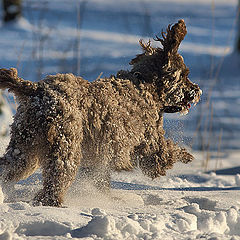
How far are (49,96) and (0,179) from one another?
877 mm

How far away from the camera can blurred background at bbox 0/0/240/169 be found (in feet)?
29.5

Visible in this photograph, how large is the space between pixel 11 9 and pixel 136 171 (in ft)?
35.4

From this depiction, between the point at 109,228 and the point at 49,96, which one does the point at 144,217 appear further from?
the point at 49,96

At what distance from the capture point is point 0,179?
164 inches

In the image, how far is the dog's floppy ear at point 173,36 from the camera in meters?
4.85

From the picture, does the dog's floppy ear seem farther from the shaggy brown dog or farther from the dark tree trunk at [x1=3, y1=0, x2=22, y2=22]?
the dark tree trunk at [x1=3, y1=0, x2=22, y2=22]

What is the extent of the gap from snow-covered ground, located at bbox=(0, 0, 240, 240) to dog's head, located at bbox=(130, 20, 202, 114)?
0.46 m

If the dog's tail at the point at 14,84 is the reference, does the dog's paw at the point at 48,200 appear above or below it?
below

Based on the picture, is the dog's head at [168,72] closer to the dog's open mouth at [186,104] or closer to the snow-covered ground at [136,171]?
the dog's open mouth at [186,104]

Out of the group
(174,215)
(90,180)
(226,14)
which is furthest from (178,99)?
(226,14)

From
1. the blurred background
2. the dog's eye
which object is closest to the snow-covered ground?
the blurred background

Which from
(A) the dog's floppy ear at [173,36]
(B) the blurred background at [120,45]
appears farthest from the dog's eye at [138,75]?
(B) the blurred background at [120,45]

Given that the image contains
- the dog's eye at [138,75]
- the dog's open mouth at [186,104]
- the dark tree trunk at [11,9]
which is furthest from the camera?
the dark tree trunk at [11,9]

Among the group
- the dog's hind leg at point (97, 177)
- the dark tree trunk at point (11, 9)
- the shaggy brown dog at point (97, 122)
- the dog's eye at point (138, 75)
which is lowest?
the dog's hind leg at point (97, 177)
